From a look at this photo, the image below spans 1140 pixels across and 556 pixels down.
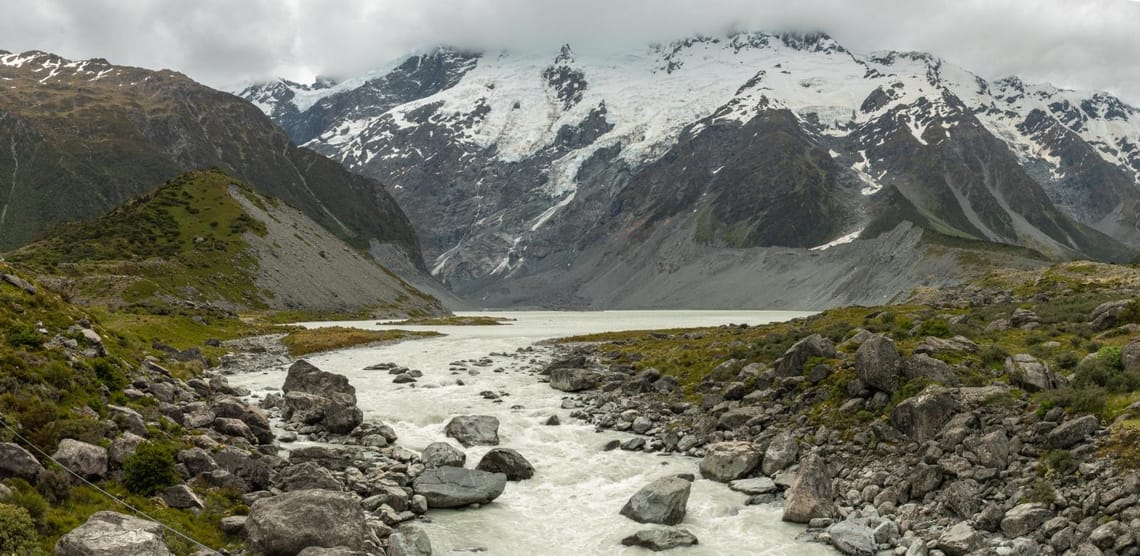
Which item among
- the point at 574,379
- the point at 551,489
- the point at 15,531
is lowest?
the point at 551,489

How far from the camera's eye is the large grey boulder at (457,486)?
28469mm

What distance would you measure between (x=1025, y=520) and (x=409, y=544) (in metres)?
19.8

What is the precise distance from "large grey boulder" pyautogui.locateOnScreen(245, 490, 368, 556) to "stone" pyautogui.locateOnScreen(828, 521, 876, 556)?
15731 millimetres

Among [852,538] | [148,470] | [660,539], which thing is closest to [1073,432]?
[852,538]

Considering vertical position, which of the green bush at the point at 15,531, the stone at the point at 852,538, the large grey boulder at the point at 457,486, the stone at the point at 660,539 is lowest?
the stone at the point at 660,539

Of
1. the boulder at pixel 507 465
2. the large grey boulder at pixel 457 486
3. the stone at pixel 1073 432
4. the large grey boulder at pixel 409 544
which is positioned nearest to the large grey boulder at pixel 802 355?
the stone at pixel 1073 432

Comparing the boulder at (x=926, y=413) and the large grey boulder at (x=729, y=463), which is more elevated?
the boulder at (x=926, y=413)

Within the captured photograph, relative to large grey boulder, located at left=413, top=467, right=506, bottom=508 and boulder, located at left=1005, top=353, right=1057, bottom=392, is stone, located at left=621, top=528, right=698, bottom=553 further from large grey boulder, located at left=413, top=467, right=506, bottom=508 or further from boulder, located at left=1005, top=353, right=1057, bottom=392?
boulder, located at left=1005, top=353, right=1057, bottom=392

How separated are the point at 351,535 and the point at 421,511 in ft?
18.8

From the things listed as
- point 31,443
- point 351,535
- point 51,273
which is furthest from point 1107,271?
point 51,273

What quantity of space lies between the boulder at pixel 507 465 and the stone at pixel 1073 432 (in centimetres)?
2071

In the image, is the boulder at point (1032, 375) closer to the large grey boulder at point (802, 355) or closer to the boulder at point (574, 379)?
the large grey boulder at point (802, 355)

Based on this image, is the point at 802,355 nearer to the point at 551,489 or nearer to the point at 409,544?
the point at 551,489

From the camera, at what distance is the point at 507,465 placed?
32.6 m
